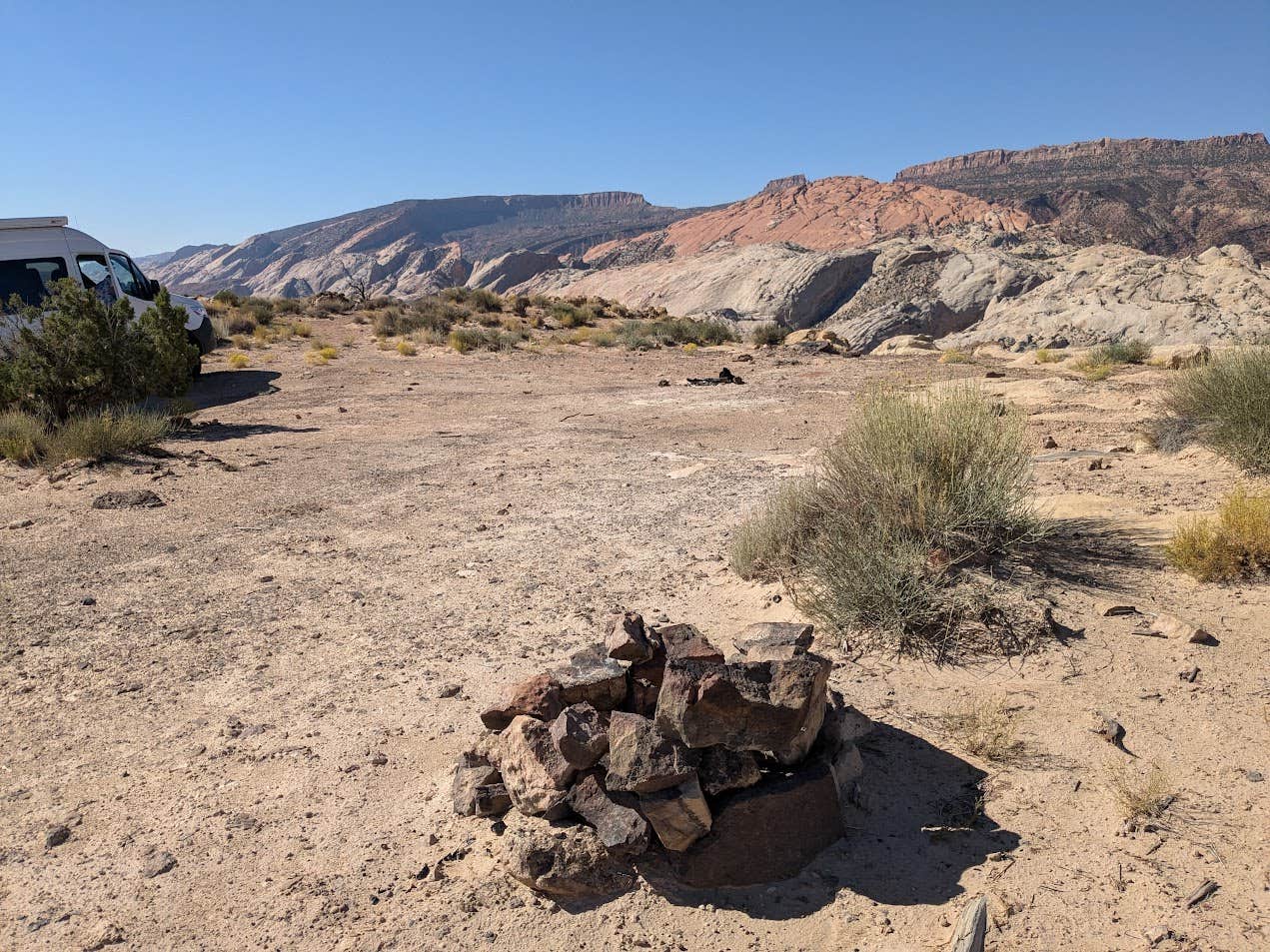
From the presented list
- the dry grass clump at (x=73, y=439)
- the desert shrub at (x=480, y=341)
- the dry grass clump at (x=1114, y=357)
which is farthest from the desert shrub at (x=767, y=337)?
the dry grass clump at (x=73, y=439)

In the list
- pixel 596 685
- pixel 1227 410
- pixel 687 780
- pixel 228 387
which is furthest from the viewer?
pixel 228 387

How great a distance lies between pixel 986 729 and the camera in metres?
3.23

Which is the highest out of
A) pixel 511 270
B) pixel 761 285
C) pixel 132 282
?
pixel 511 270

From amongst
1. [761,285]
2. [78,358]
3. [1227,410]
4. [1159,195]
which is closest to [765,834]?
[1227,410]

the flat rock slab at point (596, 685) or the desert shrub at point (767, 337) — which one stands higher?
the desert shrub at point (767, 337)

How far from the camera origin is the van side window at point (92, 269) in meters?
12.7

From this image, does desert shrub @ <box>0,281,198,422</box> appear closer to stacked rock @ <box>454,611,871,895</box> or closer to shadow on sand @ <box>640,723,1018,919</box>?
stacked rock @ <box>454,611,871,895</box>

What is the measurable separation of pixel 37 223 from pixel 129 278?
1.55 metres

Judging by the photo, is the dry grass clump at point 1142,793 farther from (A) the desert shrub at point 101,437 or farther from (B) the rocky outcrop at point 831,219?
(B) the rocky outcrop at point 831,219

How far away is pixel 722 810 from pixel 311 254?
562 ft

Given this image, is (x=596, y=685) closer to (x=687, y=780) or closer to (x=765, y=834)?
(x=687, y=780)

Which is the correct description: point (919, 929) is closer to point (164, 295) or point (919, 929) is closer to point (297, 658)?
point (297, 658)

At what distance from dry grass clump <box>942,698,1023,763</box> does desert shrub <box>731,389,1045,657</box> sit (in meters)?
0.54

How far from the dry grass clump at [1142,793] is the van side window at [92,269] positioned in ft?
47.6
